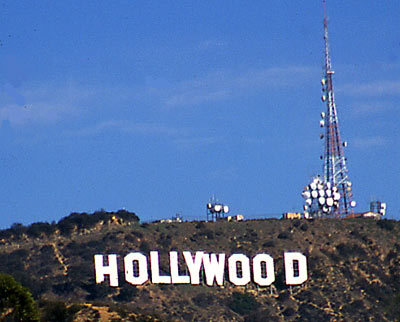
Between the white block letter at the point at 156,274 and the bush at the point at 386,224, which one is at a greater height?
the bush at the point at 386,224

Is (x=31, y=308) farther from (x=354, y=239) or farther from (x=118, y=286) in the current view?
(x=354, y=239)

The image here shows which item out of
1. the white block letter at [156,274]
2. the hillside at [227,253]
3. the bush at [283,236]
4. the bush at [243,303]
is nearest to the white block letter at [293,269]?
the hillside at [227,253]

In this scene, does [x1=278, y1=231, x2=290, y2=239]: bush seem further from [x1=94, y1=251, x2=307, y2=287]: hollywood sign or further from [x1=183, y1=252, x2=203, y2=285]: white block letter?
[x1=183, y1=252, x2=203, y2=285]: white block letter

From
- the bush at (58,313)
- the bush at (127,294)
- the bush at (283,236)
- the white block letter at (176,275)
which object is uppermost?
the bush at (283,236)

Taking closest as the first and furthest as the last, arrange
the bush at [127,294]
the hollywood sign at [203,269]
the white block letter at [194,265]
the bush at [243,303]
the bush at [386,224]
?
the white block letter at [194,265]
the hollywood sign at [203,269]
the bush at [127,294]
the bush at [243,303]
the bush at [386,224]

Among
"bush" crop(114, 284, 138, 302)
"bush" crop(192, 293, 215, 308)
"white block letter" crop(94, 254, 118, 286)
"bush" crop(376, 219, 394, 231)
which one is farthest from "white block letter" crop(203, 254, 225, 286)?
"bush" crop(376, 219, 394, 231)

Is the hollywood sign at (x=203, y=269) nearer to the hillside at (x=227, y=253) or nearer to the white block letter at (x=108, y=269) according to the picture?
the white block letter at (x=108, y=269)

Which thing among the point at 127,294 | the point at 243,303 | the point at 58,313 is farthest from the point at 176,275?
the point at 58,313
